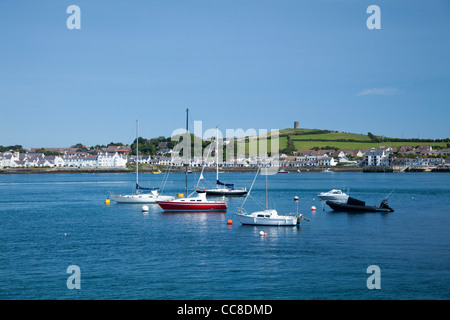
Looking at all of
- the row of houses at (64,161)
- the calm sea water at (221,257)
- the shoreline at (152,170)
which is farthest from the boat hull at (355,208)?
the row of houses at (64,161)

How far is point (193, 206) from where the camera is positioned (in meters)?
43.9

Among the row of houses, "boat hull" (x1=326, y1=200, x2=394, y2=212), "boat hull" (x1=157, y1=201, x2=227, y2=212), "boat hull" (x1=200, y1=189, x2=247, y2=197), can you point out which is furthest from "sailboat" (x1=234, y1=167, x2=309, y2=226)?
the row of houses

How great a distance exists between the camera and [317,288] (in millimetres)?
19406

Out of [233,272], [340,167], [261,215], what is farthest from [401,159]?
[233,272]

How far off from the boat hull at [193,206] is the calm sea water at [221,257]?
2003 mm

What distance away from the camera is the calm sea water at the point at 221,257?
63.4ft

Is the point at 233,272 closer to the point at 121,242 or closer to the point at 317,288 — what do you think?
the point at 317,288

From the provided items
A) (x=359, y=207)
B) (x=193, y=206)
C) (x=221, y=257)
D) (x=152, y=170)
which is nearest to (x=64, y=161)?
(x=152, y=170)

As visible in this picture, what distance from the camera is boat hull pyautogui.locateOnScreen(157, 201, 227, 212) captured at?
4381 centimetres

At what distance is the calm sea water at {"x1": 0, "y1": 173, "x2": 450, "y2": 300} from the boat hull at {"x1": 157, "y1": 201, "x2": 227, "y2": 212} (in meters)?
2.00

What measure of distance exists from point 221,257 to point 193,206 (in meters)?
19.2

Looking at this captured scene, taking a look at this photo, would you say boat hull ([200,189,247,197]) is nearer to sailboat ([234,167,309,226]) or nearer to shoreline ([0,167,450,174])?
sailboat ([234,167,309,226])
